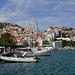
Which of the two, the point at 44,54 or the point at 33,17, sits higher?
the point at 33,17

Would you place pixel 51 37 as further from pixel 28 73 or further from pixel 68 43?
pixel 28 73

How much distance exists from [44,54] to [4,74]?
3046 centimetres

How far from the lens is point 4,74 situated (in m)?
22.7

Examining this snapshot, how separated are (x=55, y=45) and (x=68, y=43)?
15287 millimetres

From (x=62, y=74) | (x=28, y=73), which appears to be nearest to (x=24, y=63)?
(x=28, y=73)

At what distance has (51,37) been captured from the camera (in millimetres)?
183750

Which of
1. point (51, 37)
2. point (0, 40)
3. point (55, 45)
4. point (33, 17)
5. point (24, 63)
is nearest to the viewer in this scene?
point (24, 63)

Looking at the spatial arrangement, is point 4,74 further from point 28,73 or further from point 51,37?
point 51,37

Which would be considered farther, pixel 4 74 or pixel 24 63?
pixel 24 63

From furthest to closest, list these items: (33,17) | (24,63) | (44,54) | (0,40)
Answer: (0,40) → (33,17) → (44,54) → (24,63)

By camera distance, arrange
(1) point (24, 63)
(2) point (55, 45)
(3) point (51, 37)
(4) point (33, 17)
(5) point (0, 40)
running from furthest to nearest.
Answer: (3) point (51, 37) < (2) point (55, 45) < (5) point (0, 40) < (4) point (33, 17) < (1) point (24, 63)

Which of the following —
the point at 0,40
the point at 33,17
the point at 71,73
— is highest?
the point at 33,17

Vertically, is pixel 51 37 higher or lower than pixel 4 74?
higher

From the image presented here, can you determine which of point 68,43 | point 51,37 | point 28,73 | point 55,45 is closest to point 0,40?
point 28,73
